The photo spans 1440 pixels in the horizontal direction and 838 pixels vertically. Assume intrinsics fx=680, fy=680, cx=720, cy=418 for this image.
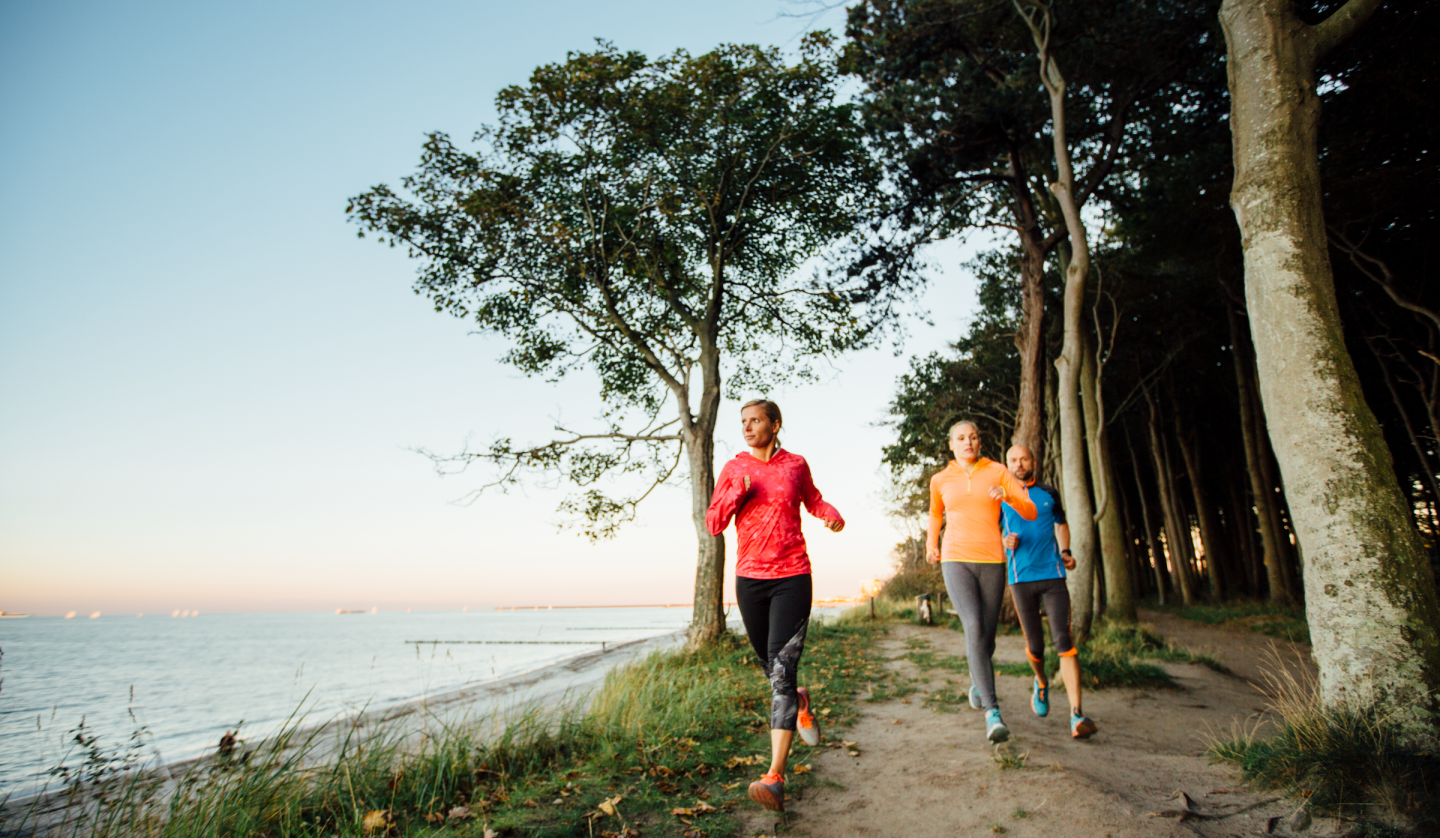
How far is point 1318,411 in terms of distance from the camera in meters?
3.78

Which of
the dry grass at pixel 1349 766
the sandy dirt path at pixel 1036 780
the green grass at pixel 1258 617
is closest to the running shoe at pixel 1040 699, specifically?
the sandy dirt path at pixel 1036 780

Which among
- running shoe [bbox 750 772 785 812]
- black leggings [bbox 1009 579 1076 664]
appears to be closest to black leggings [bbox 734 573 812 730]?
running shoe [bbox 750 772 785 812]

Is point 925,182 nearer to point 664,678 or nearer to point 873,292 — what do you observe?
point 873,292

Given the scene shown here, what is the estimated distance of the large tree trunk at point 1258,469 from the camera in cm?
1736

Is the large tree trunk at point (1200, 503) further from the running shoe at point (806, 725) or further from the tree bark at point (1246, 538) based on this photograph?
the running shoe at point (806, 725)

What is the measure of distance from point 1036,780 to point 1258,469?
18.9m

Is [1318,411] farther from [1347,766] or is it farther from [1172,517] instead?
[1172,517]

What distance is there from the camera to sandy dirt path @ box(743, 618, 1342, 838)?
3158mm

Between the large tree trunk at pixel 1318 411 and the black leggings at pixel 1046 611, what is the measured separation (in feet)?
4.65

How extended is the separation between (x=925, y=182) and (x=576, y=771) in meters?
11.9

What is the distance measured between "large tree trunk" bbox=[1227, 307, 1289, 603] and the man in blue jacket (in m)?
16.1

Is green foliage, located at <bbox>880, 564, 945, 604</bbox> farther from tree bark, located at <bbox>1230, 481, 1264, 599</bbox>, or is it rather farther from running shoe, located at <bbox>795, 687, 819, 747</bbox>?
running shoe, located at <bbox>795, 687, 819, 747</bbox>

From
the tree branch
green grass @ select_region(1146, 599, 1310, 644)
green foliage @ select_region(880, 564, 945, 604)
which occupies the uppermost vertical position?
the tree branch

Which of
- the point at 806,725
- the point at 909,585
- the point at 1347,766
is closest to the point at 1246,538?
the point at 909,585
